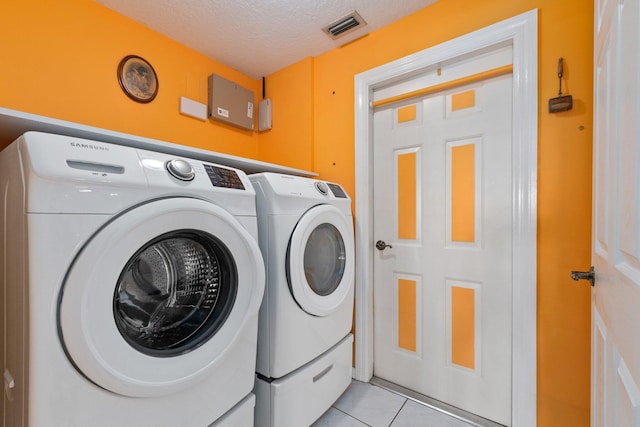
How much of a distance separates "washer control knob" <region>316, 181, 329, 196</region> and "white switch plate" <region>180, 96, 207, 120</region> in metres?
1.06

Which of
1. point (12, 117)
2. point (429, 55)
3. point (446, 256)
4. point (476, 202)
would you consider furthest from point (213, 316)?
point (429, 55)

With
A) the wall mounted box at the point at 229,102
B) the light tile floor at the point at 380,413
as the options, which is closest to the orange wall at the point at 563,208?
the light tile floor at the point at 380,413

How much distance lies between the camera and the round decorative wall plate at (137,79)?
1.53 metres

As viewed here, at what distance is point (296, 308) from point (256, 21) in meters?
1.62

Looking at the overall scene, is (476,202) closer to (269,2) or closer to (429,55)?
(429,55)

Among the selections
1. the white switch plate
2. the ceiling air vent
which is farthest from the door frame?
the white switch plate

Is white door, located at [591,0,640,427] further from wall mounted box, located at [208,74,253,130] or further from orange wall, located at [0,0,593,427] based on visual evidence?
wall mounted box, located at [208,74,253,130]

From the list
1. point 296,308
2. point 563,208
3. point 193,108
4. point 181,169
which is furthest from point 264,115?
point 563,208

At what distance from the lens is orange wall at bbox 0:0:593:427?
1.12m

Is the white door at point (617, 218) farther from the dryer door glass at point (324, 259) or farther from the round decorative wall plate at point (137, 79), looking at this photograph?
the round decorative wall plate at point (137, 79)

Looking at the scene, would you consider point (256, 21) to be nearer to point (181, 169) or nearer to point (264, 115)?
point (264, 115)

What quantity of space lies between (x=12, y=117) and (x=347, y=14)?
5.10ft

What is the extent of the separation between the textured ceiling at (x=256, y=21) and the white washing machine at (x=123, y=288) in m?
1.11

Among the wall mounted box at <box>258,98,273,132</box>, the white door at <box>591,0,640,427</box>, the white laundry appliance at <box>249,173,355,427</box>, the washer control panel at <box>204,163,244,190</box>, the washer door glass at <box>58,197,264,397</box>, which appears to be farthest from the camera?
the wall mounted box at <box>258,98,273,132</box>
